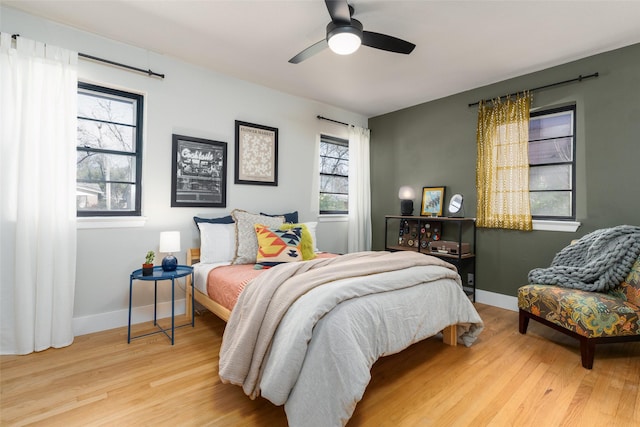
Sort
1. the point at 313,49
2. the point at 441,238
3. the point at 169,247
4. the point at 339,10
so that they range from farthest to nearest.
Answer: the point at 441,238
the point at 169,247
the point at 313,49
the point at 339,10

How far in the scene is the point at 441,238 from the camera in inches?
164

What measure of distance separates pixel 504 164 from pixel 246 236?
117 inches

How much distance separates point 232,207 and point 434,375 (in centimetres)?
260

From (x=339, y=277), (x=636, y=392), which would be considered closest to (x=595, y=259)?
(x=636, y=392)

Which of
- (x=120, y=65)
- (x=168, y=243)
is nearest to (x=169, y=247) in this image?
(x=168, y=243)

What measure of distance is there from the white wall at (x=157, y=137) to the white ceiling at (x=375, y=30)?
13 cm

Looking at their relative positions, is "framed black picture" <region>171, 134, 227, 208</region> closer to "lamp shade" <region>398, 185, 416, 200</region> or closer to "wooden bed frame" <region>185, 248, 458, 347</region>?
"wooden bed frame" <region>185, 248, 458, 347</region>

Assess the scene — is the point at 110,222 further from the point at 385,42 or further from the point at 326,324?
the point at 385,42

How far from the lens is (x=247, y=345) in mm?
1753

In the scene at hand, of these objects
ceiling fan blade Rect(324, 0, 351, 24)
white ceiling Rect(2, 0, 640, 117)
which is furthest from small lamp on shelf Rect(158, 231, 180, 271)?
ceiling fan blade Rect(324, 0, 351, 24)

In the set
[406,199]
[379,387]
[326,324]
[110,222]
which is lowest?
[379,387]

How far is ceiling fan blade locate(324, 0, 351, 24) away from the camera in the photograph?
1.92 meters

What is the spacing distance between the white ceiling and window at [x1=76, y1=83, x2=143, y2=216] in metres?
0.56

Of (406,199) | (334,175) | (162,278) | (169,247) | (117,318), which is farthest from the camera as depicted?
(334,175)
